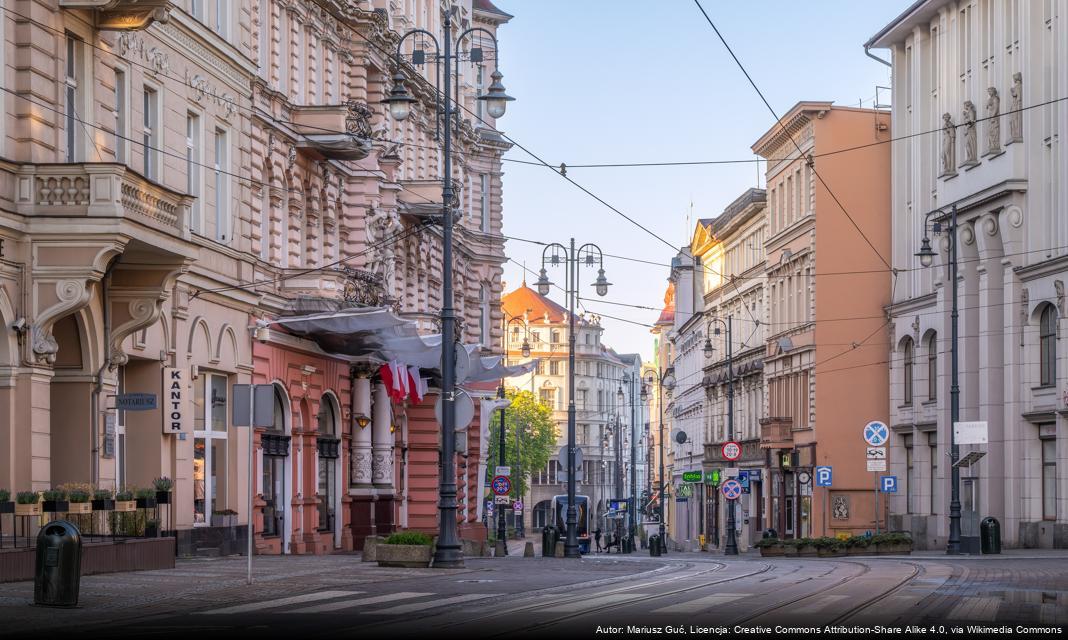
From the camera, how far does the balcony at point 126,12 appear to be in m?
27.5

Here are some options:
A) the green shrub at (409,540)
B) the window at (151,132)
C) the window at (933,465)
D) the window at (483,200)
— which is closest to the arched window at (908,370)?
A: the window at (933,465)

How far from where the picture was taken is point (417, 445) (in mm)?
55625

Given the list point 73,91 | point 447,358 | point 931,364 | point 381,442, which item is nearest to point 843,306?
point 931,364

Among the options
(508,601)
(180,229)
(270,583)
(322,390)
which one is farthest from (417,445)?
(508,601)

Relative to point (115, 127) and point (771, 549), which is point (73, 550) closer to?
point (115, 127)

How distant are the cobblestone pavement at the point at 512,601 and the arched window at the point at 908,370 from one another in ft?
110

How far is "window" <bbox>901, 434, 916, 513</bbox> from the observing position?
209ft

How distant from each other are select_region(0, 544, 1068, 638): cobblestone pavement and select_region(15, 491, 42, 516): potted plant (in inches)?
47.2

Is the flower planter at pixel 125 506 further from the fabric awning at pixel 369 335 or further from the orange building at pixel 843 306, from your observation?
the orange building at pixel 843 306

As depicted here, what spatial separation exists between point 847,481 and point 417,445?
2464cm

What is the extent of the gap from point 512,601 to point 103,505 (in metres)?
7.72

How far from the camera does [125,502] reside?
26.8m

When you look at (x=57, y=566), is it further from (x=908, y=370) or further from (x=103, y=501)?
(x=908, y=370)

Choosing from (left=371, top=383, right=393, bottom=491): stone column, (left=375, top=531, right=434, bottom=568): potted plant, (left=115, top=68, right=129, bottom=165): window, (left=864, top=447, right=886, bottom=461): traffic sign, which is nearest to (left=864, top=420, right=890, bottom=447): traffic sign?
(left=864, top=447, right=886, bottom=461): traffic sign
